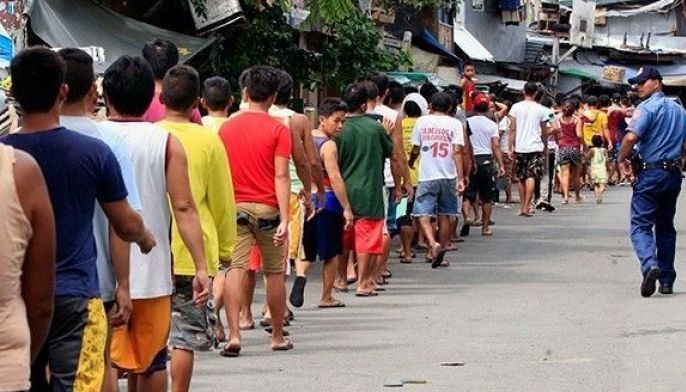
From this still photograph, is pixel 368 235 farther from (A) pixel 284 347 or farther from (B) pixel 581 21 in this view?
(B) pixel 581 21

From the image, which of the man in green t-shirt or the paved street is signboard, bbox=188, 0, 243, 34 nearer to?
the paved street

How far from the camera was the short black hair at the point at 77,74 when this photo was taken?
20.9 ft

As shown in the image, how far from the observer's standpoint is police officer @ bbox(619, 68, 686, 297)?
13.8 m

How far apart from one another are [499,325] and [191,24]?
24.5 feet

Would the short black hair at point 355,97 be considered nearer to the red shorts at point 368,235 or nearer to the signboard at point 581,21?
the red shorts at point 368,235

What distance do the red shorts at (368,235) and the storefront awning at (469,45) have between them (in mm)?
26566

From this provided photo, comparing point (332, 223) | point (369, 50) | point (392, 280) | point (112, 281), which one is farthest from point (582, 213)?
point (112, 281)

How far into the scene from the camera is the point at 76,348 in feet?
18.5

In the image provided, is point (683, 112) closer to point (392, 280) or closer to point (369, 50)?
point (392, 280)

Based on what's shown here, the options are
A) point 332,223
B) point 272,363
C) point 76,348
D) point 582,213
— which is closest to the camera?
point 76,348

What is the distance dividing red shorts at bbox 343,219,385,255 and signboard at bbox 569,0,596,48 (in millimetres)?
34439

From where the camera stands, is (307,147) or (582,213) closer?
(307,147)

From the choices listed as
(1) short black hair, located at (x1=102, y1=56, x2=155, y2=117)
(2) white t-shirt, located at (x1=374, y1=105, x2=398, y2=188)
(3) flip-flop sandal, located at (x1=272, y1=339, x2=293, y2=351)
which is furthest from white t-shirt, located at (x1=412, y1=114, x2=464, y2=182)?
(1) short black hair, located at (x1=102, y1=56, x2=155, y2=117)

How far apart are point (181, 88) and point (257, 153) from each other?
2519mm
